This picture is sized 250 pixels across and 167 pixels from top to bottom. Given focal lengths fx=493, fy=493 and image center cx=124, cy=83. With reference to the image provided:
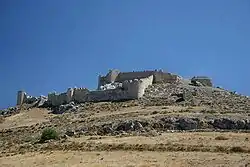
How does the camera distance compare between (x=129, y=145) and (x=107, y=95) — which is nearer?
(x=129, y=145)

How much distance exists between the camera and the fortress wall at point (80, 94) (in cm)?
5456

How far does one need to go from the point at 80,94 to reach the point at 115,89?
15.0 ft

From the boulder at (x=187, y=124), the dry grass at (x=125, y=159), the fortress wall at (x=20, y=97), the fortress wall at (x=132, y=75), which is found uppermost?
the fortress wall at (x=132, y=75)

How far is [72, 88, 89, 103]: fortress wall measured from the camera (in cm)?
5456

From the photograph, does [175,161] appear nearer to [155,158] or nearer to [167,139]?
[155,158]

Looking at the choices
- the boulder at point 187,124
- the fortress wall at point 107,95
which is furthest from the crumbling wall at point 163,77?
the boulder at point 187,124

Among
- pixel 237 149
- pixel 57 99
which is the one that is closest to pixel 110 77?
pixel 57 99

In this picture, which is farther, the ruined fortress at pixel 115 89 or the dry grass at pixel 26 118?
the ruined fortress at pixel 115 89

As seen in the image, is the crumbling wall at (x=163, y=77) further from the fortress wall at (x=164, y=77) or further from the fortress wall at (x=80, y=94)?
the fortress wall at (x=80, y=94)

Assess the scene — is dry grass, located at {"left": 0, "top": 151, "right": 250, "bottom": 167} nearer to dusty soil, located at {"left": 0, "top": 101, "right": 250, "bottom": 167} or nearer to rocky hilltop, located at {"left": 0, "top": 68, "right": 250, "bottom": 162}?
dusty soil, located at {"left": 0, "top": 101, "right": 250, "bottom": 167}

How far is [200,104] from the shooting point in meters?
44.7

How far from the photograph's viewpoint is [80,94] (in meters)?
55.0

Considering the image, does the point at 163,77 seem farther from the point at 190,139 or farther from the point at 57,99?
the point at 190,139

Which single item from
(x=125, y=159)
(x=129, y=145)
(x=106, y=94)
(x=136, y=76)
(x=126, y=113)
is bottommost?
(x=125, y=159)
